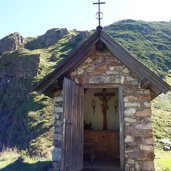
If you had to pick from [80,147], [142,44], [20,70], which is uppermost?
[142,44]

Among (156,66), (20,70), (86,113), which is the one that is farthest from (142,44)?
(86,113)

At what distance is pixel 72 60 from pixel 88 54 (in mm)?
554

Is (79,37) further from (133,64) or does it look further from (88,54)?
(133,64)

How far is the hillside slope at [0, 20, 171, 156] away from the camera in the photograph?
23989 millimetres

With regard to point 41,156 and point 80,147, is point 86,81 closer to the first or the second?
point 80,147

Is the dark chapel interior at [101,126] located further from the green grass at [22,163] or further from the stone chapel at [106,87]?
the stone chapel at [106,87]

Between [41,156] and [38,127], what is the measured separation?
10.3 m

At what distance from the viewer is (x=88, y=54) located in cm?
995

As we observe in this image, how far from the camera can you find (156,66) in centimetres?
4497

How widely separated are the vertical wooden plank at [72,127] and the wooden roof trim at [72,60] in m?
0.76

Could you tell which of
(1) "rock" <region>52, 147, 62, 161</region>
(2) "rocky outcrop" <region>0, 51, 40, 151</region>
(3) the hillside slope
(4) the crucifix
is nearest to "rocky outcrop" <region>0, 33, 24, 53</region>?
(3) the hillside slope

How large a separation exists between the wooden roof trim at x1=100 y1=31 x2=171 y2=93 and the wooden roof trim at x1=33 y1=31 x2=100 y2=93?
0.33 m

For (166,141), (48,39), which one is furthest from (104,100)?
(48,39)

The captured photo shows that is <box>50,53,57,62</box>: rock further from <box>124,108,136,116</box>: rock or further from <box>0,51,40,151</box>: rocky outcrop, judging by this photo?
<box>124,108,136,116</box>: rock
